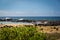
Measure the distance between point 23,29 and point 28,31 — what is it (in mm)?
225

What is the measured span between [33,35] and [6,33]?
815 mm

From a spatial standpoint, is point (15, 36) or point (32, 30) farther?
point (32, 30)

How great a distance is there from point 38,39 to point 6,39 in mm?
915

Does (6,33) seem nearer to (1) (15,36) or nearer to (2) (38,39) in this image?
(1) (15,36)

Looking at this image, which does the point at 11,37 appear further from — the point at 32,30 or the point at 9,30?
the point at 32,30

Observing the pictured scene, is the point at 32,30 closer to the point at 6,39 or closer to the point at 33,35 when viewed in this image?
the point at 33,35

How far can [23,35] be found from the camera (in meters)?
5.48

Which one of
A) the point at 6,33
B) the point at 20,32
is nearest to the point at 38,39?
the point at 20,32

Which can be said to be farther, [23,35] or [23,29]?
[23,29]

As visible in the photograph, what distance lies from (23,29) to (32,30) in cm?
31

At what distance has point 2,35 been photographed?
5426mm

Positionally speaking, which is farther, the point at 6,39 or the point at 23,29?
the point at 23,29

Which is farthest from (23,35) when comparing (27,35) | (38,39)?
(38,39)

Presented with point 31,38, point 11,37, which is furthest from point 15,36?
point 31,38
